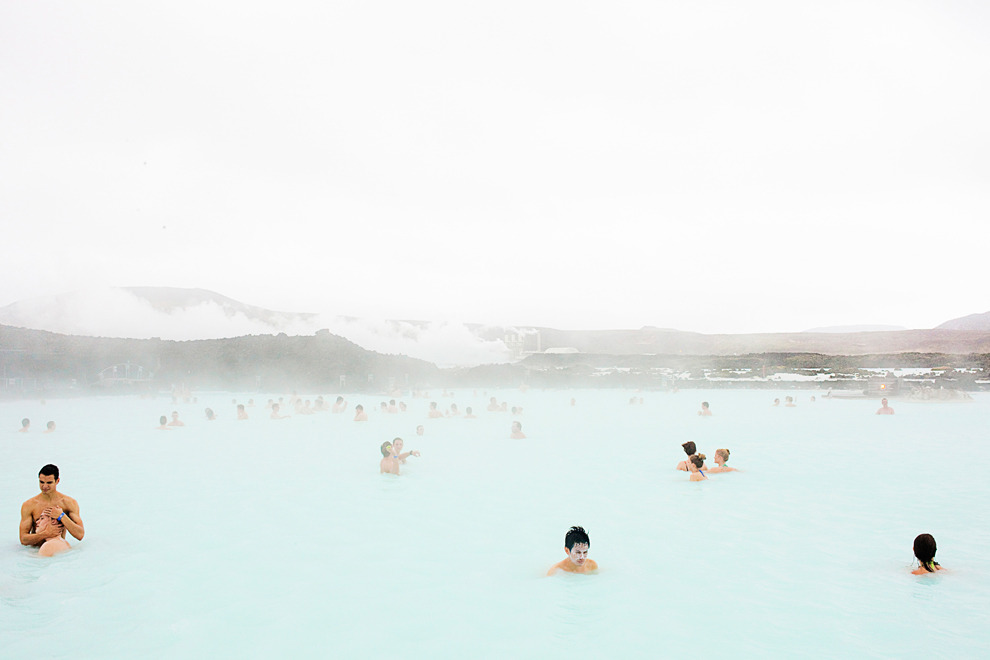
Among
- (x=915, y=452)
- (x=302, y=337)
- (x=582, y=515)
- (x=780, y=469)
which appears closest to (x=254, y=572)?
(x=582, y=515)

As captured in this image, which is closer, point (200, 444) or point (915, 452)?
point (915, 452)

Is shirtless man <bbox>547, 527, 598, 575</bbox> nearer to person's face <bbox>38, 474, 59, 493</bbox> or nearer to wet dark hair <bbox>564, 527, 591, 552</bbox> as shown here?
wet dark hair <bbox>564, 527, 591, 552</bbox>

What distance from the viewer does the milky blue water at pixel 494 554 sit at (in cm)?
472

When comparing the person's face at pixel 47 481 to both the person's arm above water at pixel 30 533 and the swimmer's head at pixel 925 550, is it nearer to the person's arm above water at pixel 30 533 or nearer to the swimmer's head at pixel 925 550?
the person's arm above water at pixel 30 533

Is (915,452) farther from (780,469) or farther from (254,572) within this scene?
(254,572)

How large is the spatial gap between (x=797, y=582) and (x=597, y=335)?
51.0m

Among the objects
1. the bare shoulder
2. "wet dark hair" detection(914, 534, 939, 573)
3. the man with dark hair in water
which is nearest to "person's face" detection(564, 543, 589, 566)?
"wet dark hair" detection(914, 534, 939, 573)

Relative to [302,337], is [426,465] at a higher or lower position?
lower

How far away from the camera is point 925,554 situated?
19.0 ft

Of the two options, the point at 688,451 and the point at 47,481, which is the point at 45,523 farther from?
the point at 688,451

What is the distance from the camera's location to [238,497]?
9.65m

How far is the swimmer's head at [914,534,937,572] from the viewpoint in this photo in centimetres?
577

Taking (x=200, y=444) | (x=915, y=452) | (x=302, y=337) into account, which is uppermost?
(x=302, y=337)

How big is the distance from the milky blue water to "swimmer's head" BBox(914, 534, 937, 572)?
0.61ft
